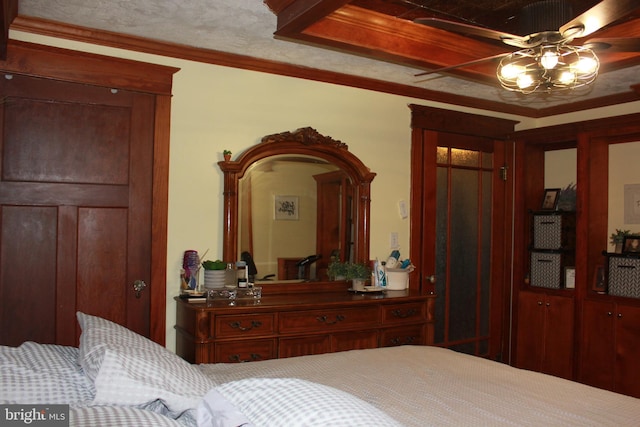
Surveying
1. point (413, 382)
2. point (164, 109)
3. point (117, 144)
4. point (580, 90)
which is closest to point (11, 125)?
point (117, 144)

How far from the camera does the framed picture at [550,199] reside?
15.4 ft

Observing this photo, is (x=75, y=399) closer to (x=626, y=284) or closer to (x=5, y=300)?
(x=5, y=300)

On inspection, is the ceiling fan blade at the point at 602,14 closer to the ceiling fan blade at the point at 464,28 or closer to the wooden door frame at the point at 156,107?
the ceiling fan blade at the point at 464,28

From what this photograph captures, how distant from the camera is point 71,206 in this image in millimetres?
3088

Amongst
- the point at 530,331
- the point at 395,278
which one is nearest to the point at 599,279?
the point at 530,331

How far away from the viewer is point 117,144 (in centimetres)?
322

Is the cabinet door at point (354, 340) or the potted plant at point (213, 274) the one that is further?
the cabinet door at point (354, 340)

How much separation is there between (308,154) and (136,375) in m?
2.45

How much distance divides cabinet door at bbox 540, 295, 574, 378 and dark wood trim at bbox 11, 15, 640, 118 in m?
1.66

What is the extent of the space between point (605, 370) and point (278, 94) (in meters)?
3.09

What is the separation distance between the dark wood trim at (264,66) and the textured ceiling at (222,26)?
0.05m

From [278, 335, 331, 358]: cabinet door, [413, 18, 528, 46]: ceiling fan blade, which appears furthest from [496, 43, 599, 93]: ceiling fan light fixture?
[278, 335, 331, 358]: cabinet door

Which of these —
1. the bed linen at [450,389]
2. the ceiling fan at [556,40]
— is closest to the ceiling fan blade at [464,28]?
the ceiling fan at [556,40]

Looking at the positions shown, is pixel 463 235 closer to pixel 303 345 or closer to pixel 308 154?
pixel 308 154
